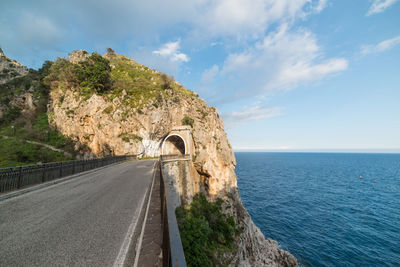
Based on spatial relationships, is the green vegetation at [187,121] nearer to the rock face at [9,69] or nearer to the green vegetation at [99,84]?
the green vegetation at [99,84]

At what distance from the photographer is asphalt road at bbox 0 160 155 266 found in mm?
3037

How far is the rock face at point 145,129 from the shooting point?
87.0 ft

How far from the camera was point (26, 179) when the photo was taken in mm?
7922

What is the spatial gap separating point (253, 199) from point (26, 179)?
36.9 meters

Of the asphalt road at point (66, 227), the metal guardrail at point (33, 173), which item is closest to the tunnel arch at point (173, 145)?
the metal guardrail at point (33, 173)

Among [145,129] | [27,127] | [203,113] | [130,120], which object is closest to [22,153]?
[27,127]

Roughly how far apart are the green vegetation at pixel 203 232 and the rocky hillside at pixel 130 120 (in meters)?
4.99

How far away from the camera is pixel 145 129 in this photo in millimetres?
29188

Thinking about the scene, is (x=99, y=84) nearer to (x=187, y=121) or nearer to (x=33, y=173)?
(x=187, y=121)

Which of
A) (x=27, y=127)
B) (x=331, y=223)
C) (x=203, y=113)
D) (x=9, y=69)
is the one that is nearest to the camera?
(x=331, y=223)

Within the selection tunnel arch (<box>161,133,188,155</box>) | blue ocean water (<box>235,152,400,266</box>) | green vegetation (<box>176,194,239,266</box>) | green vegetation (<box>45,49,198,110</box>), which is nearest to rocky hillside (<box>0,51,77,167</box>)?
green vegetation (<box>45,49,198,110</box>)

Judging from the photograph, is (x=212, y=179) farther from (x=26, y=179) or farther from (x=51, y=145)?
(x=51, y=145)

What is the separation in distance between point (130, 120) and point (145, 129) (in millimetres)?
3303

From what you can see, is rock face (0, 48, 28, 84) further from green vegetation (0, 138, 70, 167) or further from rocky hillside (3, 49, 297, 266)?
green vegetation (0, 138, 70, 167)
